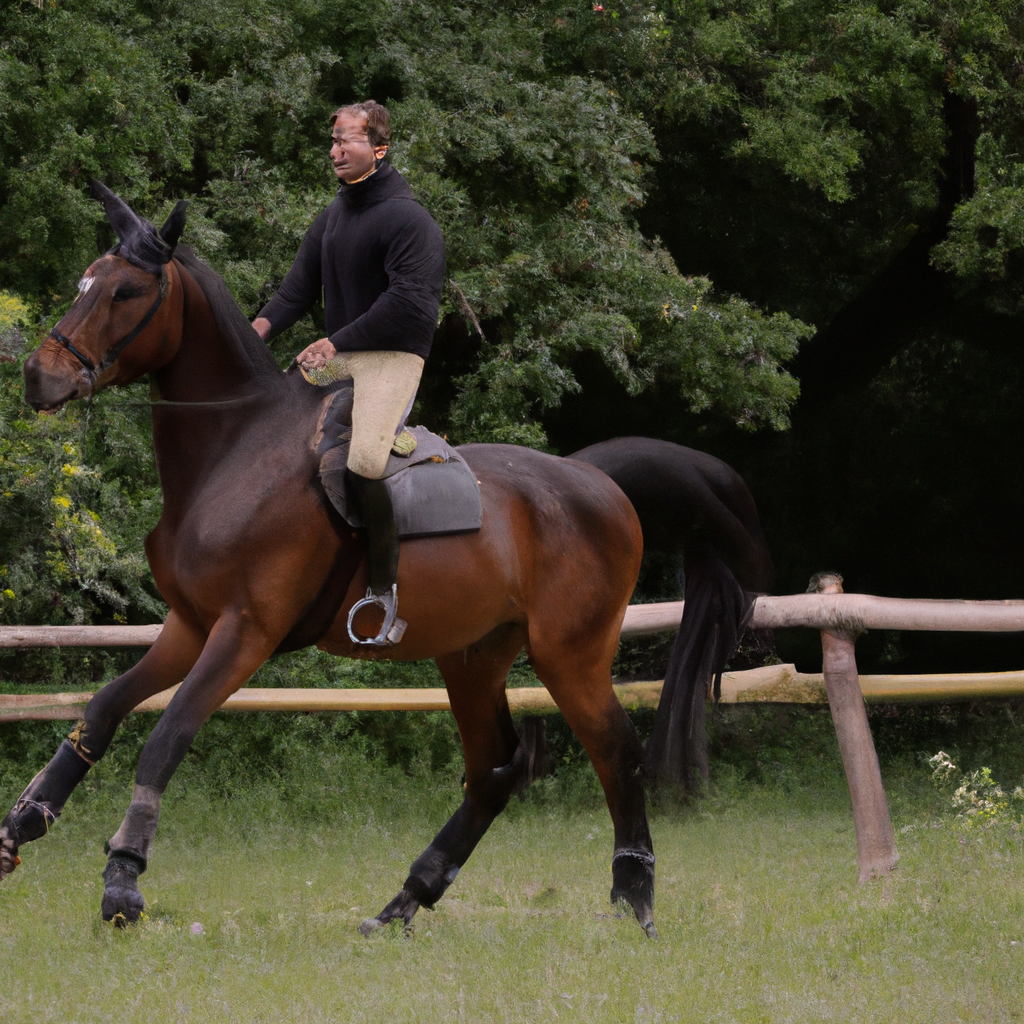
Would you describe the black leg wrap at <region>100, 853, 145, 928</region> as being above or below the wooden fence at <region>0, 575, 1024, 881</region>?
above

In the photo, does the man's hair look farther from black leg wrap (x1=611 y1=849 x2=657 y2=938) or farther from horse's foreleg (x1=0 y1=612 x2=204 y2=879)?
black leg wrap (x1=611 y1=849 x2=657 y2=938)

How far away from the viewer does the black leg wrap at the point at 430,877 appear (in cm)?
509

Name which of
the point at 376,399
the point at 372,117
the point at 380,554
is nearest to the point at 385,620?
the point at 380,554

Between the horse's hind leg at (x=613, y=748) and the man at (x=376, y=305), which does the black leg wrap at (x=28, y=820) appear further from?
the horse's hind leg at (x=613, y=748)

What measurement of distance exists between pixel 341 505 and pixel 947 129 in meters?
8.09

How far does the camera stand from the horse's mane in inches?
179

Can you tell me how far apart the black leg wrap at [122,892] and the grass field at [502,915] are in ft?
0.20

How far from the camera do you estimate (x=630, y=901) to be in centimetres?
497

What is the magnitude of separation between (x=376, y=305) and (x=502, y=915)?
2570 millimetres

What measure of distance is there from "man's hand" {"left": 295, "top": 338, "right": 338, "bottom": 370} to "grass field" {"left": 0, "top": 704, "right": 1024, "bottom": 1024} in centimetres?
197

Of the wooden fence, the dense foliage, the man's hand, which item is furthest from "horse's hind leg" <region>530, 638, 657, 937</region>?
the dense foliage

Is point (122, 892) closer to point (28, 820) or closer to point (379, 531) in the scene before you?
point (28, 820)

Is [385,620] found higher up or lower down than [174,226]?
lower down

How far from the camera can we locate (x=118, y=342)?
429 cm
